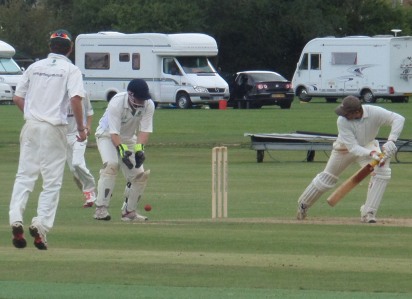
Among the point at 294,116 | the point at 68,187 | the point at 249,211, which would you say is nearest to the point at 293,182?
the point at 68,187

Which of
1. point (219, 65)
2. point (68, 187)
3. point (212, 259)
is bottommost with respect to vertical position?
point (219, 65)

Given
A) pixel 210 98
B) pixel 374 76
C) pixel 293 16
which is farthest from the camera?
pixel 293 16

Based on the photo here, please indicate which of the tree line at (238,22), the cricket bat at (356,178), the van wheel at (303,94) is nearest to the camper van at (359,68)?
the van wheel at (303,94)

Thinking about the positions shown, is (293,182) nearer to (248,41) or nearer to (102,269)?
(102,269)

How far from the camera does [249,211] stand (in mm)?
16969

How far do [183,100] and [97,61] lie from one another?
4.61 m

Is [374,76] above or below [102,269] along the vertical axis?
below

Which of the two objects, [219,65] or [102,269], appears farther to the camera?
[219,65]

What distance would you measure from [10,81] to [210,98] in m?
8.96

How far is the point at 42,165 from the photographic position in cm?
1119

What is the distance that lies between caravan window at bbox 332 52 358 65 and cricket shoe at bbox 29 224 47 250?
47.7m

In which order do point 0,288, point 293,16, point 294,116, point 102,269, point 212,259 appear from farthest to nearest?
point 293,16
point 294,116
point 212,259
point 102,269
point 0,288

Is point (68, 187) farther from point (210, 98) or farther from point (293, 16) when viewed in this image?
point (293, 16)

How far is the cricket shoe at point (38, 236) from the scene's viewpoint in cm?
1117
